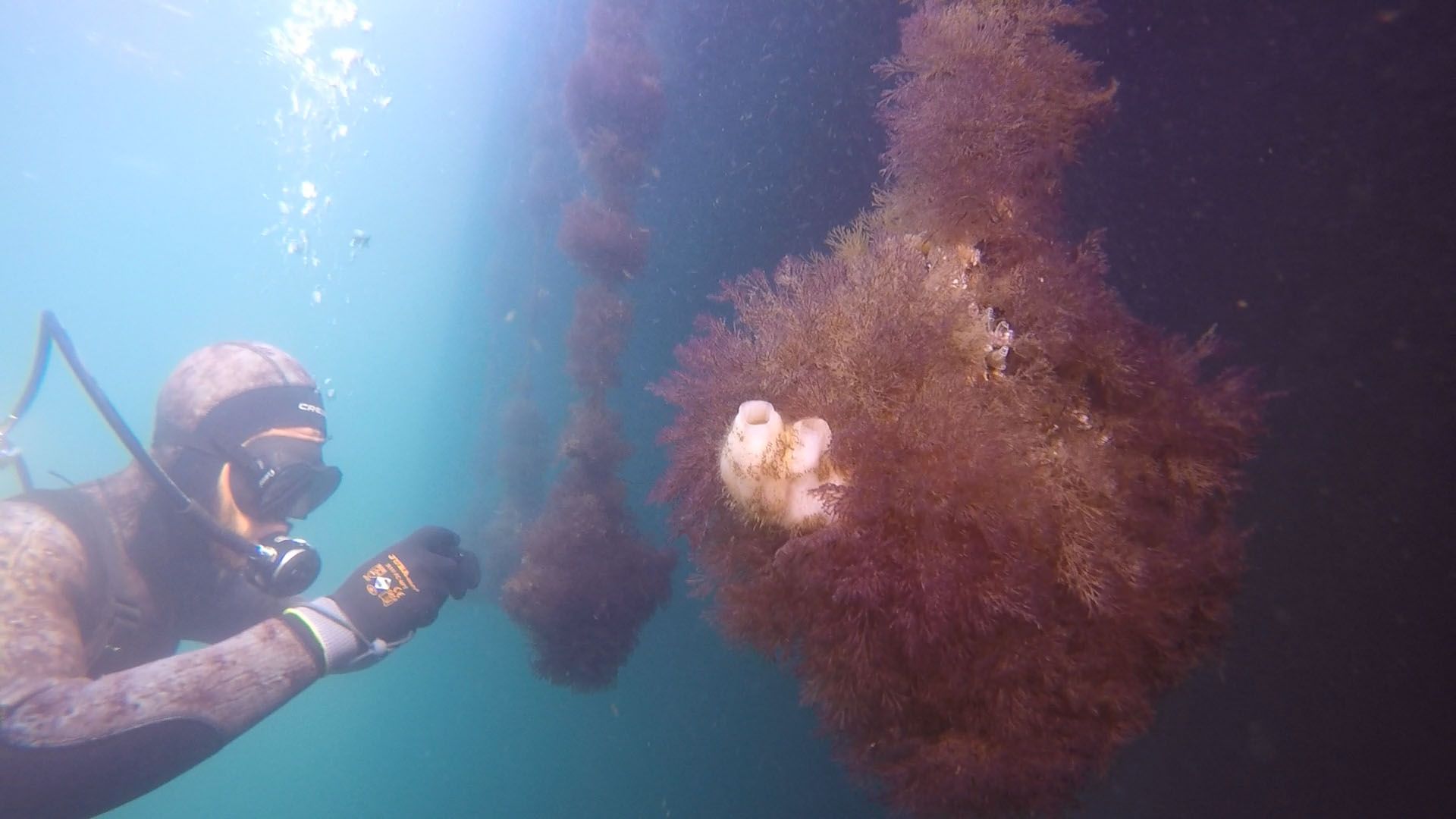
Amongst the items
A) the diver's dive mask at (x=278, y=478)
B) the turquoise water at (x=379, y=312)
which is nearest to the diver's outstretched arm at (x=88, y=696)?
the diver's dive mask at (x=278, y=478)

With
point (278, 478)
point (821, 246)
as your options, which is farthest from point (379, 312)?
point (821, 246)

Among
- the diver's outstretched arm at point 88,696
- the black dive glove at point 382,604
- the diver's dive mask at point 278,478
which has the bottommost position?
the diver's outstretched arm at point 88,696

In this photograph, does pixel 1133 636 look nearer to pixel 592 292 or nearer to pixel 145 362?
pixel 592 292

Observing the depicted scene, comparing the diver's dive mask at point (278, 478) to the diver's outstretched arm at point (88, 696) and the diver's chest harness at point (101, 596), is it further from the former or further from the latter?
the diver's outstretched arm at point (88, 696)

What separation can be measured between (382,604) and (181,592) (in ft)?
6.96

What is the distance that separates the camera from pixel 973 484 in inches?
84.9

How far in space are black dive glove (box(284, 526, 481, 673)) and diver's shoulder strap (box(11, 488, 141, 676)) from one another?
4.63 feet

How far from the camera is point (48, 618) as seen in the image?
377cm

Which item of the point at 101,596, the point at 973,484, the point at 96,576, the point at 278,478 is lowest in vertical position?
the point at 973,484

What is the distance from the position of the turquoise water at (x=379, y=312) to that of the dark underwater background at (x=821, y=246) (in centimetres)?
17

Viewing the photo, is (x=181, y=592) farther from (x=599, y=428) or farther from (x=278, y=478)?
(x=599, y=428)

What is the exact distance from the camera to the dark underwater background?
11.6ft

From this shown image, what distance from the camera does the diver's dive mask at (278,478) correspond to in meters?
5.04

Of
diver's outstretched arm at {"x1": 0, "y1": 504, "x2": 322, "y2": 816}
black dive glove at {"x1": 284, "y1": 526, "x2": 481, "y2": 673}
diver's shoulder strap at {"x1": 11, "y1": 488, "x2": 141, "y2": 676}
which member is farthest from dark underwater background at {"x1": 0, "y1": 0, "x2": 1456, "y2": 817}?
diver's shoulder strap at {"x1": 11, "y1": 488, "x2": 141, "y2": 676}
